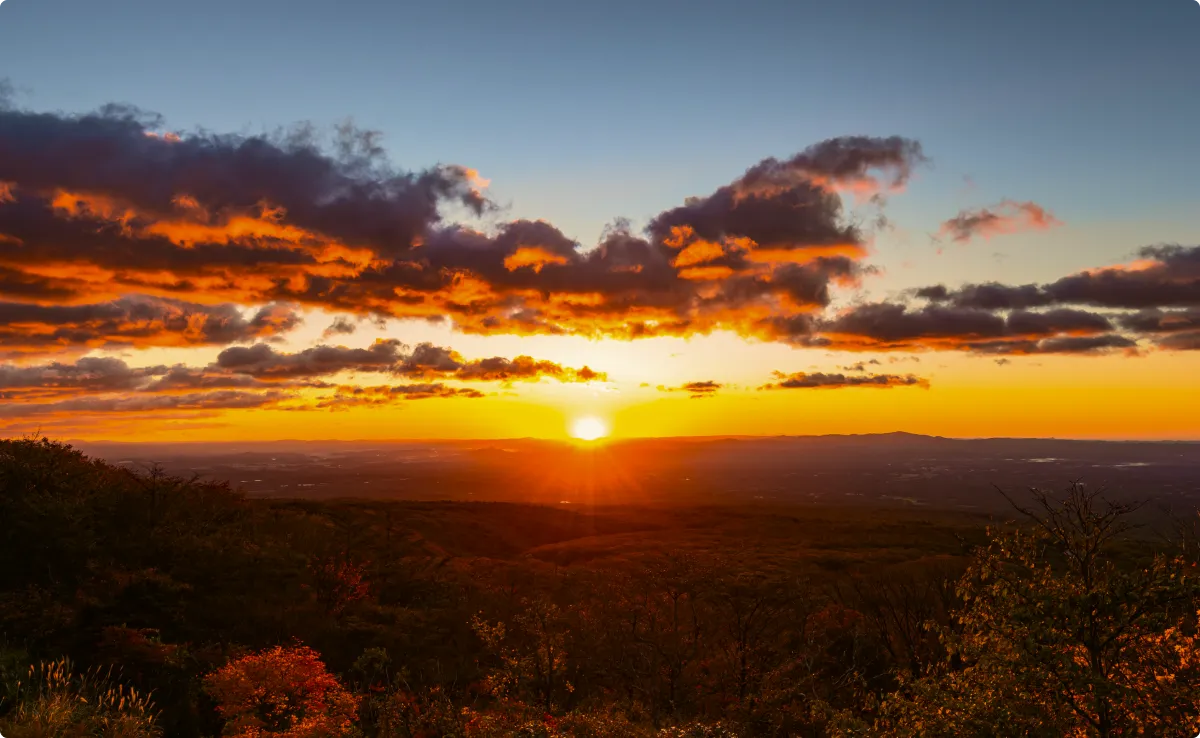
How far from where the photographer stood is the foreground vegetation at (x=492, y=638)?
54.2 feet

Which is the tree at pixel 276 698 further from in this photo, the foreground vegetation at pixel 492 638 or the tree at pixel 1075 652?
the tree at pixel 1075 652

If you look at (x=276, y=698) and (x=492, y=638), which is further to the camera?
(x=492, y=638)

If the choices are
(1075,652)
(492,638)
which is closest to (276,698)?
(492,638)

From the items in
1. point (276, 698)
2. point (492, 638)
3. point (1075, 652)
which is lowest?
point (492, 638)

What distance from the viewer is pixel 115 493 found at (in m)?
43.1

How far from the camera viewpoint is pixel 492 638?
42.2 meters

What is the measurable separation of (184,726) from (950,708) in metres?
26.4

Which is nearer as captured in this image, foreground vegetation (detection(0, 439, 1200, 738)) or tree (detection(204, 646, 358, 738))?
foreground vegetation (detection(0, 439, 1200, 738))

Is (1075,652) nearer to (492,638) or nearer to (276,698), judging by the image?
(276,698)

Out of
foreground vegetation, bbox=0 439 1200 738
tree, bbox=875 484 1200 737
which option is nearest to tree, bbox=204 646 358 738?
foreground vegetation, bbox=0 439 1200 738

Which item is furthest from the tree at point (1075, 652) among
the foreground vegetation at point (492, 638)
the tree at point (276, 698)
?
the tree at point (276, 698)

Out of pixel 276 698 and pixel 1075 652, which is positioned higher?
pixel 1075 652

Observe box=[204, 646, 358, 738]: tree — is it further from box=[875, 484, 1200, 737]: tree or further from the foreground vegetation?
box=[875, 484, 1200, 737]: tree

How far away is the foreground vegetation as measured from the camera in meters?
16.5
